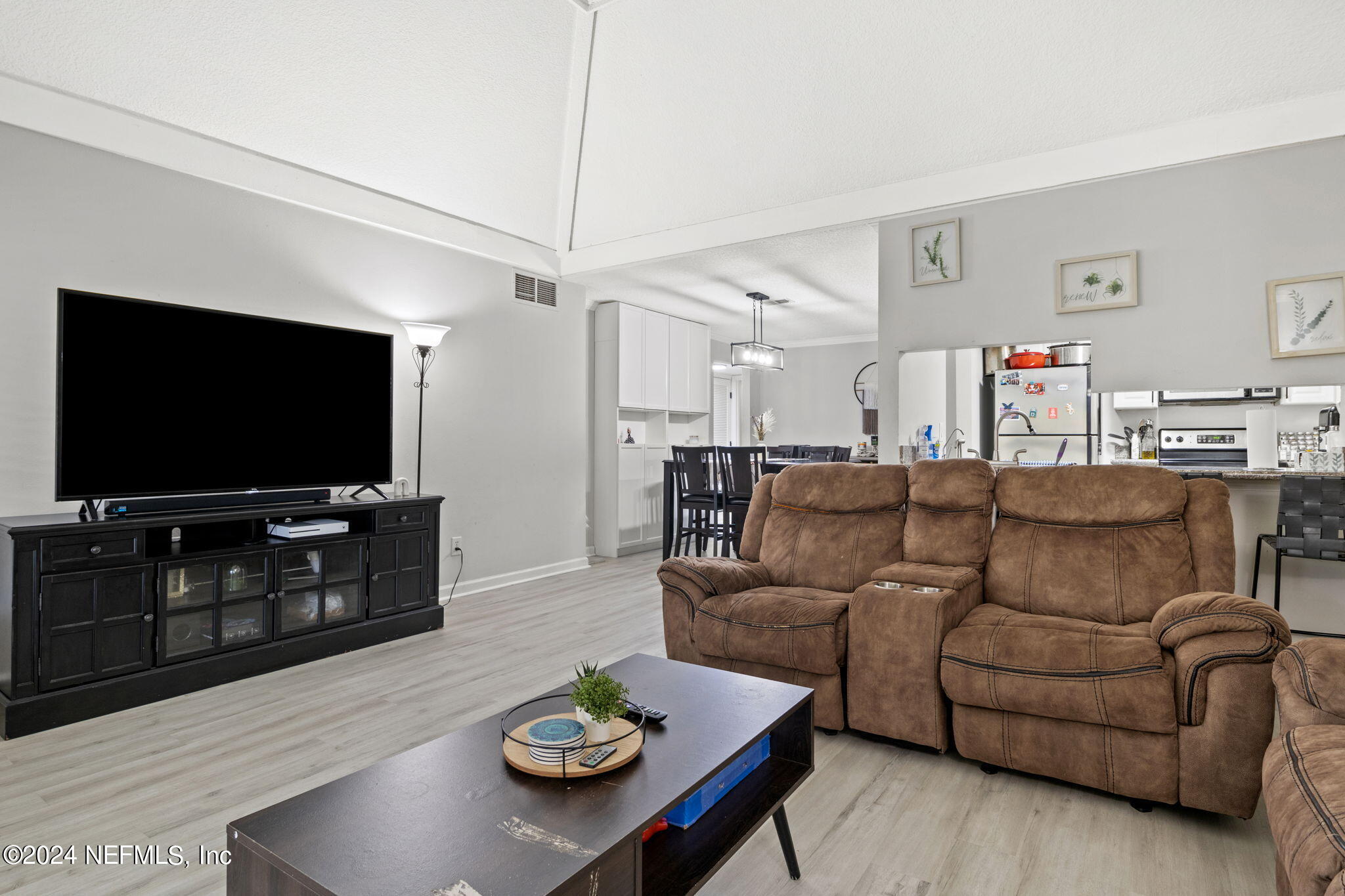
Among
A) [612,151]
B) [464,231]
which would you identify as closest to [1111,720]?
[612,151]

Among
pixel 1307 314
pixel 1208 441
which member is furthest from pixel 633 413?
pixel 1307 314

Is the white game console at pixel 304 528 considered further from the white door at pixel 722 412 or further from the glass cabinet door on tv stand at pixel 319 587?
the white door at pixel 722 412

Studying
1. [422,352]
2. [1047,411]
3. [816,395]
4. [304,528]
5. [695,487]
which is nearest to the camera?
[304,528]

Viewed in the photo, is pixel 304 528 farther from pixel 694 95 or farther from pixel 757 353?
pixel 757 353

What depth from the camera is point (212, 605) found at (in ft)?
9.96

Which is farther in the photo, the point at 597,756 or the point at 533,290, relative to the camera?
the point at 533,290

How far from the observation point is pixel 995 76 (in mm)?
3516

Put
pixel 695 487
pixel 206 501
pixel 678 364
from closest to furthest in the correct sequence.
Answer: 1. pixel 206 501
2. pixel 695 487
3. pixel 678 364

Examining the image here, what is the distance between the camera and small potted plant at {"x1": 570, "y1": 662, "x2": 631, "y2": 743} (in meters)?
1.43

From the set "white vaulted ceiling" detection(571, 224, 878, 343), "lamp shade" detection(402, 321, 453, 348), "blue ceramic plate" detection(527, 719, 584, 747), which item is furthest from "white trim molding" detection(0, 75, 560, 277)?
"blue ceramic plate" detection(527, 719, 584, 747)

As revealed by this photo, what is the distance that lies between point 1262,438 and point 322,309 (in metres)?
4.98

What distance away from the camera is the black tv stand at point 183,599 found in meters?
2.56

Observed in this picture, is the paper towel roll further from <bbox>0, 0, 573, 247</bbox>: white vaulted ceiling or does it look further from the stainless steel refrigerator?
<bbox>0, 0, 573, 247</bbox>: white vaulted ceiling

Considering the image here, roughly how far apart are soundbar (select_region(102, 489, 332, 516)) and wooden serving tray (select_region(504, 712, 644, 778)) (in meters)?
2.43
